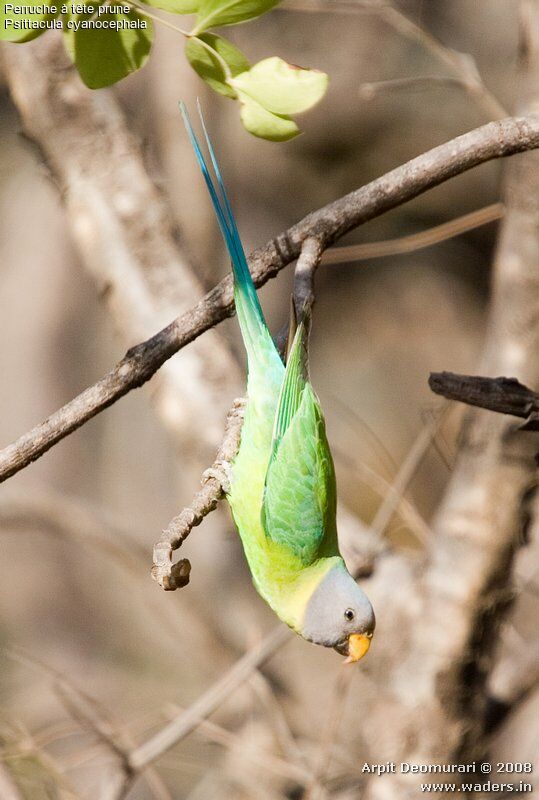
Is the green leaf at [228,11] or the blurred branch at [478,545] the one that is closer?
the green leaf at [228,11]

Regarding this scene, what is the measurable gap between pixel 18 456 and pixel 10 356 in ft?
11.4

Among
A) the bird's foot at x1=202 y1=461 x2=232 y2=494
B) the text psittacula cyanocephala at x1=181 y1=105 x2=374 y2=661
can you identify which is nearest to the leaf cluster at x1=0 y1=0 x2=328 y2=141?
the text psittacula cyanocephala at x1=181 y1=105 x2=374 y2=661

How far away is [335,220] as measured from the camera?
3.77 feet

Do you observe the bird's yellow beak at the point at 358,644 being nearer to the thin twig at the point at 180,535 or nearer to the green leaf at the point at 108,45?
the thin twig at the point at 180,535

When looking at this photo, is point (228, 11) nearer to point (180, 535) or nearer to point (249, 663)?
point (180, 535)

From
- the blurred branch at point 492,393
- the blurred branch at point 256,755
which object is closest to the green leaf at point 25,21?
the blurred branch at point 492,393

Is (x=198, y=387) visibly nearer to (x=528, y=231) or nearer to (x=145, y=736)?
(x=528, y=231)

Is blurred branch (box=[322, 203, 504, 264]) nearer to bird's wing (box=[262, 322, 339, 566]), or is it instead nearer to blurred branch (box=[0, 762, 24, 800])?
bird's wing (box=[262, 322, 339, 566])

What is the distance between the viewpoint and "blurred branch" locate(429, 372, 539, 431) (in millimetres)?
1333

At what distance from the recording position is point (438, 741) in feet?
6.26

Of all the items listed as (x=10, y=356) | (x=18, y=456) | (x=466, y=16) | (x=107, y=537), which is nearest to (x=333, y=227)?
(x=18, y=456)

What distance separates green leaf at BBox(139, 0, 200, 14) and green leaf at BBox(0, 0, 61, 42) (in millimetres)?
94

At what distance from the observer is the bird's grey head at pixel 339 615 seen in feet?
4.56

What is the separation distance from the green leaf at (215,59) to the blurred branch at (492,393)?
0.61m
